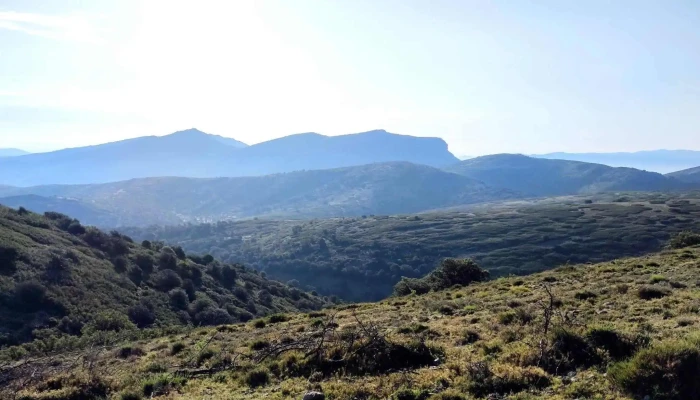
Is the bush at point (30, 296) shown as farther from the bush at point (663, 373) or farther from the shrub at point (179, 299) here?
the bush at point (663, 373)

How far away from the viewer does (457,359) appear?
11.3 metres

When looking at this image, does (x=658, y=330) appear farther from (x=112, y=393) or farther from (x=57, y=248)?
(x=57, y=248)

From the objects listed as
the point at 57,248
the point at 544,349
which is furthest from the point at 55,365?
the point at 57,248

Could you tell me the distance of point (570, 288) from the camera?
2091 centimetres

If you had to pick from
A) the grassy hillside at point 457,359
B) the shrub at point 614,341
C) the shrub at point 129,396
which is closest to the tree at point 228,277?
the grassy hillside at point 457,359

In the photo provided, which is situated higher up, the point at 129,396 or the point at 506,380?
the point at 506,380

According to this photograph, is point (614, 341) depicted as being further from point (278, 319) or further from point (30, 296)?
point (30, 296)

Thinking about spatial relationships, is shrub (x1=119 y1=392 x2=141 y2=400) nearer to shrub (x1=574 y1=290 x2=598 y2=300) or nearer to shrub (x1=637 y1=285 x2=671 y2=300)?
shrub (x1=574 y1=290 x2=598 y2=300)

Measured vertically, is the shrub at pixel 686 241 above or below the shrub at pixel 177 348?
below

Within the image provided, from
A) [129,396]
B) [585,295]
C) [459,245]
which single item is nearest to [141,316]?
[129,396]

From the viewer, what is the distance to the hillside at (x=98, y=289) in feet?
122

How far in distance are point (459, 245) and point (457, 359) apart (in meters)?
127

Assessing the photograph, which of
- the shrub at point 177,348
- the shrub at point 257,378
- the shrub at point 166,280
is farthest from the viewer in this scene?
the shrub at point 166,280

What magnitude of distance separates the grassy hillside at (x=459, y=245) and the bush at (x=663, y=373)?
312ft
